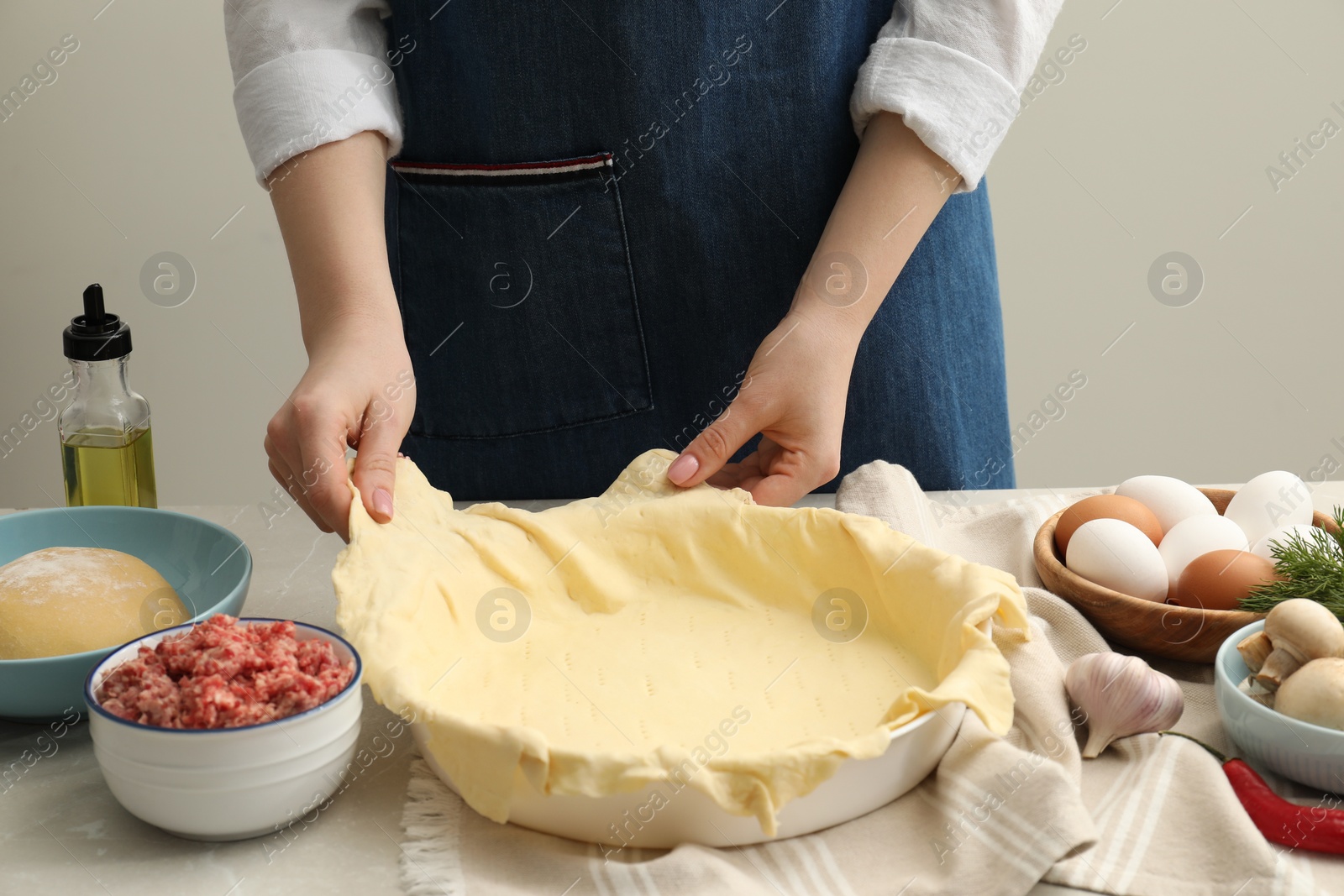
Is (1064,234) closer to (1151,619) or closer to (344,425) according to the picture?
(1151,619)

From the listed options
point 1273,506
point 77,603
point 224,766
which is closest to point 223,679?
point 224,766

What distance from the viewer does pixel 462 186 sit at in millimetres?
1295

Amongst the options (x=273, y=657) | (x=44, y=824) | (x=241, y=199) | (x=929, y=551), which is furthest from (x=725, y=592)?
(x=241, y=199)

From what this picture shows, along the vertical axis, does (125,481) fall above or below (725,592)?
above

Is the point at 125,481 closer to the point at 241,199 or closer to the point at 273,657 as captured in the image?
the point at 273,657

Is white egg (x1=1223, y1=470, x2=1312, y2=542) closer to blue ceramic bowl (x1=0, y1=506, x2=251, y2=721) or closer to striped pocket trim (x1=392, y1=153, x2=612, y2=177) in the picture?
striped pocket trim (x1=392, y1=153, x2=612, y2=177)

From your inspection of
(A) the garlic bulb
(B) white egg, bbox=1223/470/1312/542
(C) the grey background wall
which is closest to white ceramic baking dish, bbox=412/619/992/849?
(A) the garlic bulb

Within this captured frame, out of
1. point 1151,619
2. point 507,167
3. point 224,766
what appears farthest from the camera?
point 507,167

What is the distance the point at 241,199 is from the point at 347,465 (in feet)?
5.78

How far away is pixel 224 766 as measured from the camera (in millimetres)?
679

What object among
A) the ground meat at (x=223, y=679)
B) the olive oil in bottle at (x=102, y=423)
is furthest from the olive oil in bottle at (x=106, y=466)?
the ground meat at (x=223, y=679)

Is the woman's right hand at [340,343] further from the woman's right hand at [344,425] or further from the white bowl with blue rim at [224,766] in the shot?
the white bowl with blue rim at [224,766]

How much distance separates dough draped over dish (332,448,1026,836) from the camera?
69 centimetres

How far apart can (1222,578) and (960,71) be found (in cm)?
58
